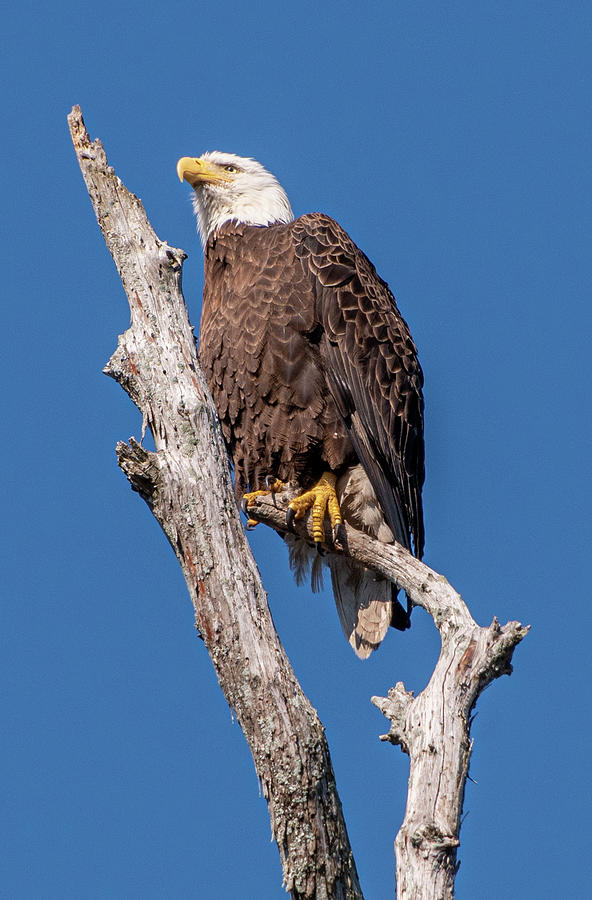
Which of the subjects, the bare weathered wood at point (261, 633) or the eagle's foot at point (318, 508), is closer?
the bare weathered wood at point (261, 633)

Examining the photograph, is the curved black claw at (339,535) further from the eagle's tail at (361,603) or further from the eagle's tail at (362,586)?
the eagle's tail at (361,603)

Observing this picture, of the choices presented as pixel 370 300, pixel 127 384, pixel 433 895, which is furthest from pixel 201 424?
pixel 433 895

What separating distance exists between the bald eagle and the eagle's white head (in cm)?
46

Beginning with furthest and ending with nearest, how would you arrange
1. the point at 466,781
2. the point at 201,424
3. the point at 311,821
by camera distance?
the point at 201,424, the point at 311,821, the point at 466,781

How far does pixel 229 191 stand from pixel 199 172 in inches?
8.5

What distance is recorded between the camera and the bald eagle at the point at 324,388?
520 cm

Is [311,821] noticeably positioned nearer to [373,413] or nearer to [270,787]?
[270,787]

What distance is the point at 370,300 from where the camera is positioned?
533cm

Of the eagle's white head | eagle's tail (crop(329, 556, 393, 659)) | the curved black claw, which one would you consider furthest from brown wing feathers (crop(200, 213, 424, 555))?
the eagle's white head

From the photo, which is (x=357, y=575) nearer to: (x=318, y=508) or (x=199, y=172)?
(x=318, y=508)

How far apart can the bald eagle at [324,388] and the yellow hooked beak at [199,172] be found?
0.69m

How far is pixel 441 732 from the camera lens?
3549 millimetres

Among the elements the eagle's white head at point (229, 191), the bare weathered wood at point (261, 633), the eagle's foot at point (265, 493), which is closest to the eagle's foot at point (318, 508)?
the eagle's foot at point (265, 493)

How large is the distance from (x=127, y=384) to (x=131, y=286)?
1.45ft
